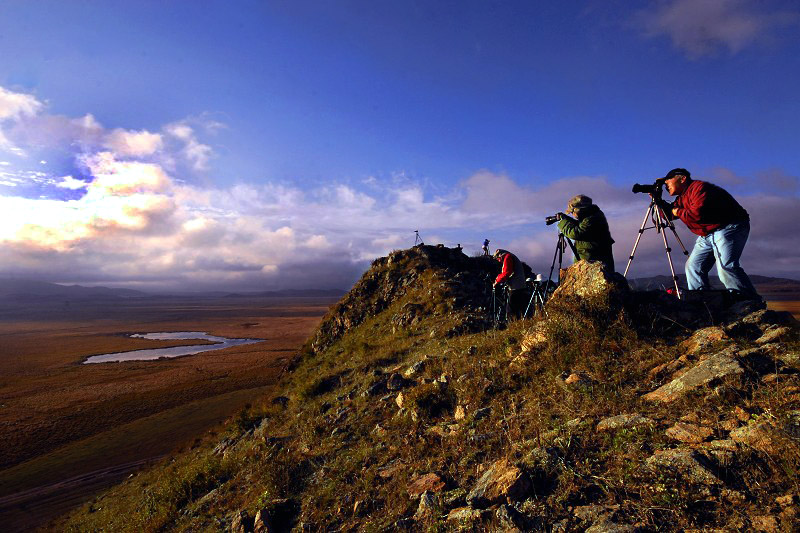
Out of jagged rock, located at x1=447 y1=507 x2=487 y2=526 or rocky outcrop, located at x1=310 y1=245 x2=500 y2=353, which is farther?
rocky outcrop, located at x1=310 y1=245 x2=500 y2=353

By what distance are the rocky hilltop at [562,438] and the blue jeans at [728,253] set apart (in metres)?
0.45

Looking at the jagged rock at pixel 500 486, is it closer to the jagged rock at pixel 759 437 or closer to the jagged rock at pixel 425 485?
the jagged rock at pixel 425 485

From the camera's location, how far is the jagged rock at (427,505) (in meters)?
4.20

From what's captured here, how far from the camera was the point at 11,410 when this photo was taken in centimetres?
3759

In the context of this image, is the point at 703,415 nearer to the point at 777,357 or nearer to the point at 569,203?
the point at 777,357

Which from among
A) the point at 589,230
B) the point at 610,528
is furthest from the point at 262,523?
the point at 589,230

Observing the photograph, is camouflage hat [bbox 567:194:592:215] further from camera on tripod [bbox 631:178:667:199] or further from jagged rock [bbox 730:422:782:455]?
jagged rock [bbox 730:422:782:455]

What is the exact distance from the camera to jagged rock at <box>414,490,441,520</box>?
4.20 m

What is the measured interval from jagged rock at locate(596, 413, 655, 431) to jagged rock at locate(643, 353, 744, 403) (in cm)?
56

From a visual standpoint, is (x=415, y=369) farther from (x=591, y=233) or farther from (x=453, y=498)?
(x=591, y=233)

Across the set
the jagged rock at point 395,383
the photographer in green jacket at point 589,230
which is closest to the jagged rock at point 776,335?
the photographer in green jacket at point 589,230

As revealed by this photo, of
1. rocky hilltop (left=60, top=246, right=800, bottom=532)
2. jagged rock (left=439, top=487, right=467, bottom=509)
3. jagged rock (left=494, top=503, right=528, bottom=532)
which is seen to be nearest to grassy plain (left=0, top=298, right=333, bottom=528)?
rocky hilltop (left=60, top=246, right=800, bottom=532)

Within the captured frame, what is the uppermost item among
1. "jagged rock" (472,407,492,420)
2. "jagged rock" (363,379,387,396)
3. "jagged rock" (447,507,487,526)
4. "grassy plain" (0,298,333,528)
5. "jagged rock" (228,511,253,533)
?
"jagged rock" (472,407,492,420)

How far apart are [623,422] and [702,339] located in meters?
2.55
